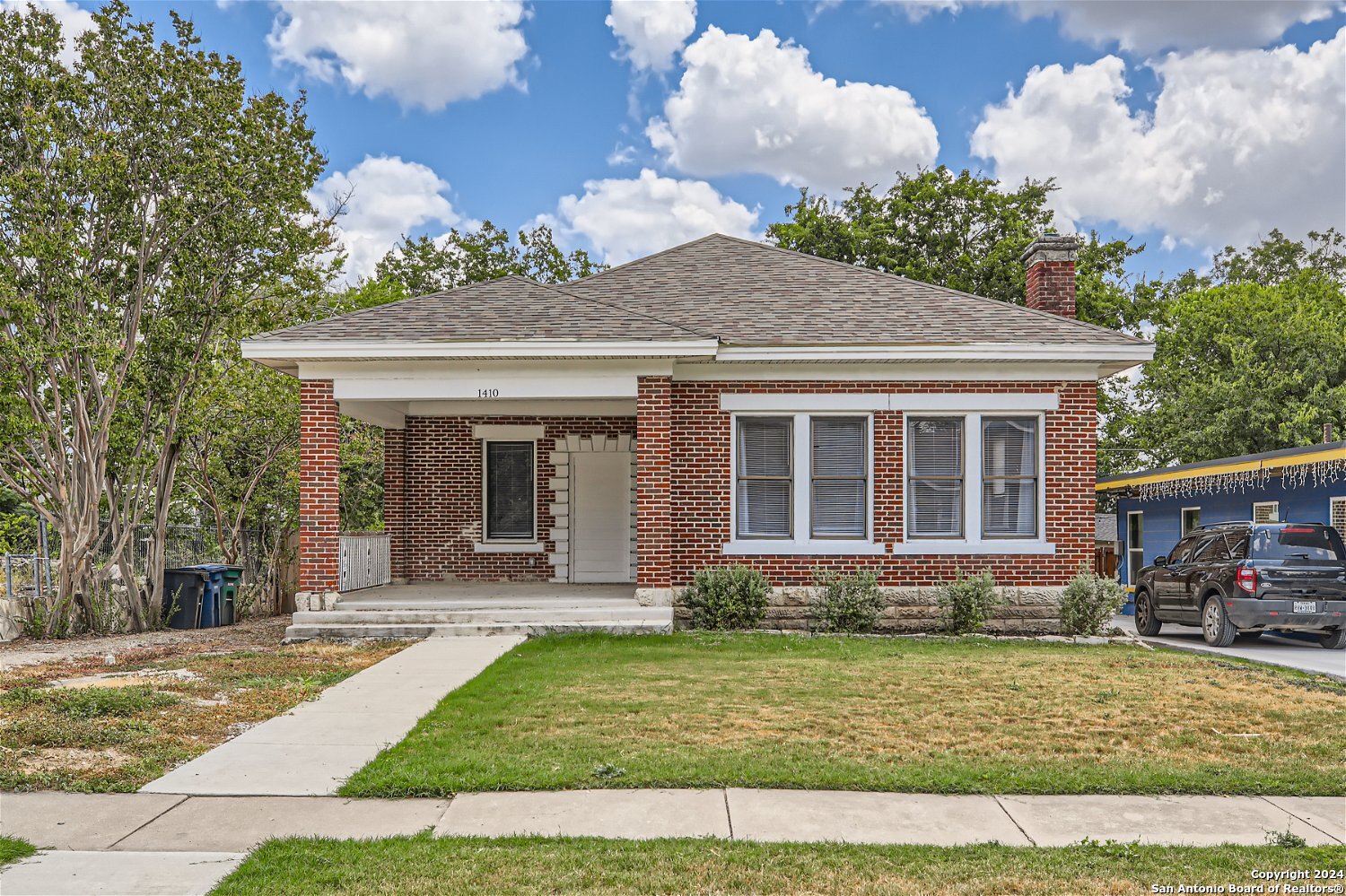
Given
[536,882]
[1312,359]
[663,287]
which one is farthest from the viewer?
[1312,359]

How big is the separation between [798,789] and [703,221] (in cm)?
3260

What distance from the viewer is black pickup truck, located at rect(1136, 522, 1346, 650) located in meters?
14.5

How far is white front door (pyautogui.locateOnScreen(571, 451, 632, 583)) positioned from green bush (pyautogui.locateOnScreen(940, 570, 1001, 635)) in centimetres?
555

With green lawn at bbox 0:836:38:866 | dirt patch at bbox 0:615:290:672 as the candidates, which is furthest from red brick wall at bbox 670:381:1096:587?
green lawn at bbox 0:836:38:866

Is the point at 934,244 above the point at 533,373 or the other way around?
above

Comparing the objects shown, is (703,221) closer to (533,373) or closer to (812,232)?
(812,232)

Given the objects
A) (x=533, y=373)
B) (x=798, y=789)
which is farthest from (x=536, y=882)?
(x=533, y=373)

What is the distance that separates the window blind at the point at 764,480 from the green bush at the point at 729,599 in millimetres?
901

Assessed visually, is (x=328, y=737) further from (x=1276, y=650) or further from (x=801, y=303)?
(x=1276, y=650)

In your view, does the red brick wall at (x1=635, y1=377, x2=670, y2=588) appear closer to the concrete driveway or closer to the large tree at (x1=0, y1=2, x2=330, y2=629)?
the large tree at (x1=0, y1=2, x2=330, y2=629)

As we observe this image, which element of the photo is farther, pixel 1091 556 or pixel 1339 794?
pixel 1091 556

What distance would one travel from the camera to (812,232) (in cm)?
3183

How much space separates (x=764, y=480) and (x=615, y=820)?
30.6 ft

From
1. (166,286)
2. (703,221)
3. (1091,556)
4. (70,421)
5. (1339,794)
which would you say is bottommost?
(1339,794)
